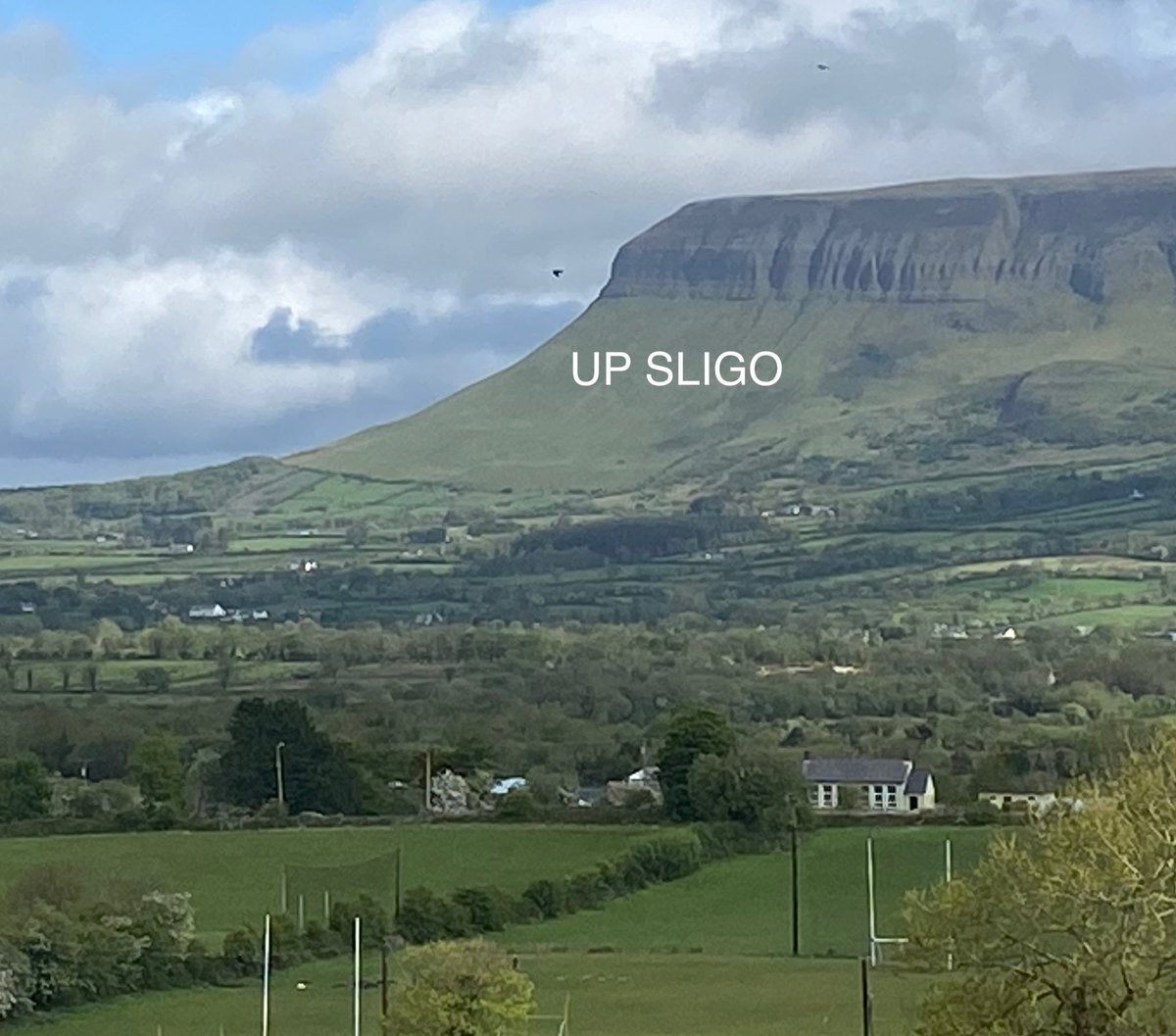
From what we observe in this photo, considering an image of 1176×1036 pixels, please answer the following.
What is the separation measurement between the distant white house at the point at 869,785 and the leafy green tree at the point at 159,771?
15712mm

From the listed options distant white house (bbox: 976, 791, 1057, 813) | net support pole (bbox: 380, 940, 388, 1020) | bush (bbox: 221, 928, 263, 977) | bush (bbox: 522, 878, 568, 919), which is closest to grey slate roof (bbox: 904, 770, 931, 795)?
distant white house (bbox: 976, 791, 1057, 813)

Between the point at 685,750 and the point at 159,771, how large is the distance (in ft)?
45.6

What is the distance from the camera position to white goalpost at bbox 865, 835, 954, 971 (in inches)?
1795

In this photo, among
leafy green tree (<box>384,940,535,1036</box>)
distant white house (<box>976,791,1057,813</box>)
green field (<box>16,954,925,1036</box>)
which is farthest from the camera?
distant white house (<box>976,791,1057,813</box>)

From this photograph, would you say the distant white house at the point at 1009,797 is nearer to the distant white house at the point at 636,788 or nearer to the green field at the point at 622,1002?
the distant white house at the point at 636,788

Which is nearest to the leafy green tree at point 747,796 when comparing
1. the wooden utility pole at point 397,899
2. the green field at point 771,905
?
the green field at point 771,905

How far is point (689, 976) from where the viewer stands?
4366cm

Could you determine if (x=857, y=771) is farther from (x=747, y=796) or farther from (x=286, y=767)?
(x=286, y=767)

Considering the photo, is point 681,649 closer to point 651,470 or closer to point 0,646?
point 0,646

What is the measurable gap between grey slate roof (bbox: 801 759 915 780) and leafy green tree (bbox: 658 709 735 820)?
3186mm

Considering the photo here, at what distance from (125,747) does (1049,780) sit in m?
25.2

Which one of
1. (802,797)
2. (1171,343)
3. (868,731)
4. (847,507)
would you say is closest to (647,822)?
(802,797)

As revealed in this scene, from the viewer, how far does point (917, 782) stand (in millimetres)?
68188

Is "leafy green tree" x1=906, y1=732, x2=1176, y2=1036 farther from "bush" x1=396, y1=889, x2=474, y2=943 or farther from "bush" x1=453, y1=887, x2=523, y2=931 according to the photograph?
"bush" x1=453, y1=887, x2=523, y2=931
